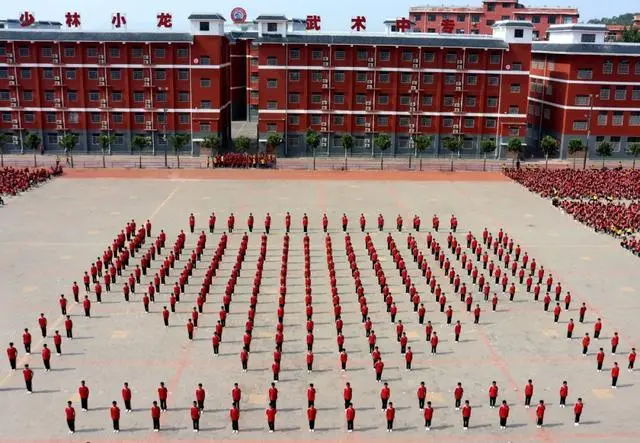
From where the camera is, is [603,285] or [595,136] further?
[595,136]

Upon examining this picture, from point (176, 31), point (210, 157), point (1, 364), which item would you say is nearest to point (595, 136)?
point (210, 157)

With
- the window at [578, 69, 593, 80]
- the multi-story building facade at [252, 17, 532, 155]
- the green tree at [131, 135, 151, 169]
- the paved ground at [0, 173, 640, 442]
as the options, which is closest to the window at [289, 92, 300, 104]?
the multi-story building facade at [252, 17, 532, 155]

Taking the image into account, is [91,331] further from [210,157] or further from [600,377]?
[210,157]

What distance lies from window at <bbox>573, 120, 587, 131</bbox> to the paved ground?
25451mm

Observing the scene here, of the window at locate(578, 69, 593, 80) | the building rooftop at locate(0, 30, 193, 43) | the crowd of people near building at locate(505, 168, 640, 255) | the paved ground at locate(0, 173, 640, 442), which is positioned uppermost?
the building rooftop at locate(0, 30, 193, 43)

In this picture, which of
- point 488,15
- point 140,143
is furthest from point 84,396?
point 488,15

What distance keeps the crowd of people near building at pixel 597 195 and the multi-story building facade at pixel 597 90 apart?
381 inches

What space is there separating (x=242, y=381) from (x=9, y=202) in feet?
92.4

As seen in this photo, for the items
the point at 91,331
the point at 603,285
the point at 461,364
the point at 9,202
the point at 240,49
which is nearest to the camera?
the point at 461,364

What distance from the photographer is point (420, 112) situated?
59.4 meters

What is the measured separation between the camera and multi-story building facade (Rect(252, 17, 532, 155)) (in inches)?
2286

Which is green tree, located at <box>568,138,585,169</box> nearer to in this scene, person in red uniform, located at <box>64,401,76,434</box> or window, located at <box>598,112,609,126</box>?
window, located at <box>598,112,609,126</box>

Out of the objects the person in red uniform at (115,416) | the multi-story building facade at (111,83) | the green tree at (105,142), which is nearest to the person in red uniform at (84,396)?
the person in red uniform at (115,416)

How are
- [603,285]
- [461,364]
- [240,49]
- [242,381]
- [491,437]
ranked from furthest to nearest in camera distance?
[240,49]
[603,285]
[461,364]
[242,381]
[491,437]
